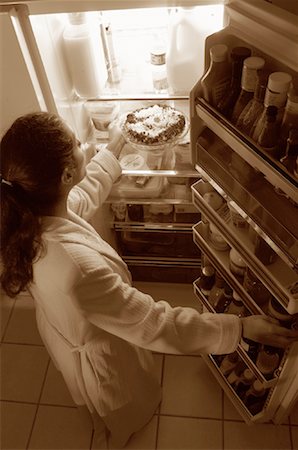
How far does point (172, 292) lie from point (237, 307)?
2.05ft

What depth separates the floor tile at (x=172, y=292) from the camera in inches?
77.3

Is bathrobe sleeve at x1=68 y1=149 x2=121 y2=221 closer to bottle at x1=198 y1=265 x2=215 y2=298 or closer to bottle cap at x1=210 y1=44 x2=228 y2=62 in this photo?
bottle at x1=198 y1=265 x2=215 y2=298

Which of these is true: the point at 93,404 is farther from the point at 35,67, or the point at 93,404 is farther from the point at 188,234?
the point at 35,67

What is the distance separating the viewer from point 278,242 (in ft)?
3.04

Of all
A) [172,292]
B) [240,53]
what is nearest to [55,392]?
[172,292]

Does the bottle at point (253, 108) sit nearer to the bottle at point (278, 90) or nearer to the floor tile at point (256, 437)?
the bottle at point (278, 90)

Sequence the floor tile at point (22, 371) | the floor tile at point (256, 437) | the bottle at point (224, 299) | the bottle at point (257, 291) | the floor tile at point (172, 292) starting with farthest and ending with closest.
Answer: the floor tile at point (172, 292), the floor tile at point (22, 371), the floor tile at point (256, 437), the bottle at point (224, 299), the bottle at point (257, 291)

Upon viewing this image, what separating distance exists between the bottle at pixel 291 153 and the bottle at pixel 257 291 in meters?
0.41

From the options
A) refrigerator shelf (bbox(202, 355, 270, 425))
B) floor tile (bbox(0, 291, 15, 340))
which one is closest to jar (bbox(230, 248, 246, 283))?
refrigerator shelf (bbox(202, 355, 270, 425))

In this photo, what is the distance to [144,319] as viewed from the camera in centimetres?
107

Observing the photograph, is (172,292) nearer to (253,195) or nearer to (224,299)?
(224,299)

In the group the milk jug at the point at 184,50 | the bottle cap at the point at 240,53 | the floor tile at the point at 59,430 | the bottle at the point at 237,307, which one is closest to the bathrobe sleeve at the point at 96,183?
the milk jug at the point at 184,50

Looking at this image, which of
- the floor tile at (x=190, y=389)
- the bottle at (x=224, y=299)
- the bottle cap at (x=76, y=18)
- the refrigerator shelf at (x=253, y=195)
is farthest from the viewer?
the floor tile at (x=190, y=389)

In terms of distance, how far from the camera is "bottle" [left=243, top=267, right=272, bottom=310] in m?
1.20
